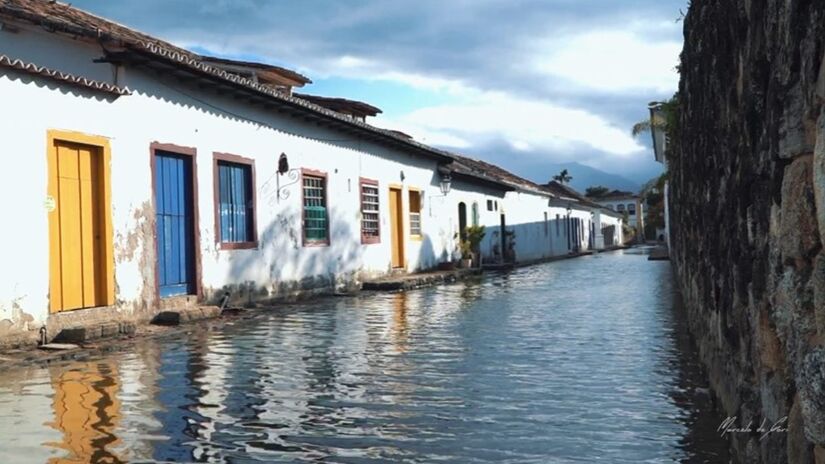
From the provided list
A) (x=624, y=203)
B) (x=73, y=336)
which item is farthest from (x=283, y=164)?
(x=624, y=203)

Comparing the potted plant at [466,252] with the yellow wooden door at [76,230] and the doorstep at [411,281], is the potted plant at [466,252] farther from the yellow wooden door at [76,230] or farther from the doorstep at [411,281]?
the yellow wooden door at [76,230]

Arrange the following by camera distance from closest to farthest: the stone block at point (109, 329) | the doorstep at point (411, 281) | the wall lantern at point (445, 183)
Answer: the stone block at point (109, 329)
the doorstep at point (411, 281)
the wall lantern at point (445, 183)

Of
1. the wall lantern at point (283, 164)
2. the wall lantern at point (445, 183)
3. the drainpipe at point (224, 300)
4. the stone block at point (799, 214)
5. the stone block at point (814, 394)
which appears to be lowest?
the drainpipe at point (224, 300)

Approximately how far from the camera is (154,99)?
1134 centimetres

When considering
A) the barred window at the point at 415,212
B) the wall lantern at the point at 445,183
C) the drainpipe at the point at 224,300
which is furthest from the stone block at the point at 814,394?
the wall lantern at the point at 445,183

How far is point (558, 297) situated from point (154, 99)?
7115mm

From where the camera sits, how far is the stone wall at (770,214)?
201 centimetres

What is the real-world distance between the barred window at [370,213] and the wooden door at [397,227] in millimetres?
1228

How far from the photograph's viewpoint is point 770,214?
2570 mm

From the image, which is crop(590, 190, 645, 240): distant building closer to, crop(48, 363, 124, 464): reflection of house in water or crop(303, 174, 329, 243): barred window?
crop(303, 174, 329, 243): barred window

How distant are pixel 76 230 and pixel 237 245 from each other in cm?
391

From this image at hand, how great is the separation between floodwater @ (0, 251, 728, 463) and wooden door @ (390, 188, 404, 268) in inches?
439

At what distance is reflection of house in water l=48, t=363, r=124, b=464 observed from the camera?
4141 millimetres

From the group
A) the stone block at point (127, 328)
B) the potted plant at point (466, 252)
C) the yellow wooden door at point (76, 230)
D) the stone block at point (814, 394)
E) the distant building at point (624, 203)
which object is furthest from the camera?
the distant building at point (624, 203)
